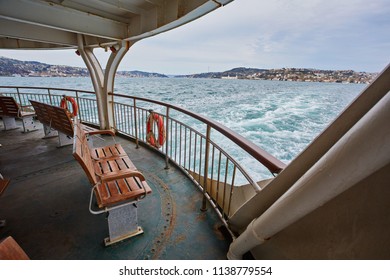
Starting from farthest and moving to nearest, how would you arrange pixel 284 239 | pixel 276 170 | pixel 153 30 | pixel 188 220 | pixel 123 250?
pixel 153 30 < pixel 188 220 < pixel 123 250 < pixel 284 239 < pixel 276 170

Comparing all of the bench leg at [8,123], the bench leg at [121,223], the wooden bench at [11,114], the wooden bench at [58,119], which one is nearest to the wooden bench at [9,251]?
the bench leg at [121,223]

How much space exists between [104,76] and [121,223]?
14.9 feet

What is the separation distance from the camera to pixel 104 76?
5188 millimetres

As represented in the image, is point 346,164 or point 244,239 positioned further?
point 244,239

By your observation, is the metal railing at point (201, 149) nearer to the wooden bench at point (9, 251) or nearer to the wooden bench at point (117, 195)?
the wooden bench at point (117, 195)

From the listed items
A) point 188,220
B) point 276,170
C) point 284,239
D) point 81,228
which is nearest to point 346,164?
point 276,170

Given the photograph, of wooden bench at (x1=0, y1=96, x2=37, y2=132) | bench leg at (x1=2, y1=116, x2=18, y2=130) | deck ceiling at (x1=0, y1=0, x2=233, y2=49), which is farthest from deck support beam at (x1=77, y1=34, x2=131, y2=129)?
bench leg at (x1=2, y1=116, x2=18, y2=130)

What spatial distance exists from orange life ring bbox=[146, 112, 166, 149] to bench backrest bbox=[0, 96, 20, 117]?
370 centimetres

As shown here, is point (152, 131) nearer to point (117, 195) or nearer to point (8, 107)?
point (117, 195)

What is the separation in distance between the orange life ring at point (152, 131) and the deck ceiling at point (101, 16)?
1656 millimetres

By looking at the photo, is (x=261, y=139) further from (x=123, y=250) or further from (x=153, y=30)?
(x=123, y=250)

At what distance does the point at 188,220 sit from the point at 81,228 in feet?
3.96

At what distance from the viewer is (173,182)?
3.00m

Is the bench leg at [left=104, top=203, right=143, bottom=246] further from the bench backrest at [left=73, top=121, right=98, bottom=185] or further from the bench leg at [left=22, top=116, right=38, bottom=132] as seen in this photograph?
the bench leg at [left=22, top=116, right=38, bottom=132]
